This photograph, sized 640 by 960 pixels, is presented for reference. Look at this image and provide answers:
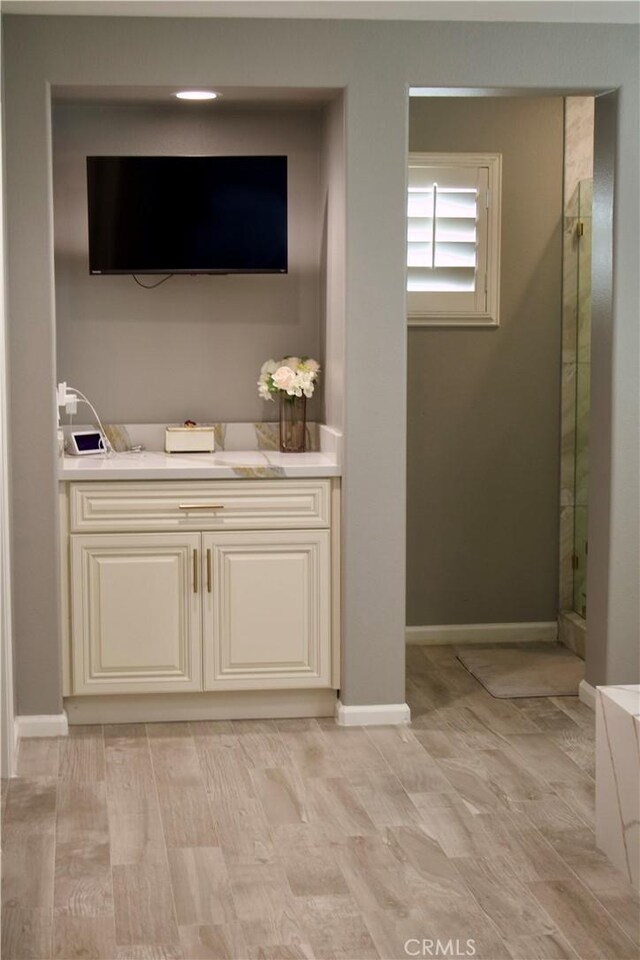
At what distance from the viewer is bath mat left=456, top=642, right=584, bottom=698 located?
16.5 ft

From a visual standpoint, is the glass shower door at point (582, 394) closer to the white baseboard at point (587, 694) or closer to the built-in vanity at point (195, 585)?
the white baseboard at point (587, 694)

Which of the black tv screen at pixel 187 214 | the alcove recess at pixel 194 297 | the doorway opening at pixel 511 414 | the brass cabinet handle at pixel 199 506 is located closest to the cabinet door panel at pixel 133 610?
the brass cabinet handle at pixel 199 506

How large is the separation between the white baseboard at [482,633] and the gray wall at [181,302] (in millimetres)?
1309

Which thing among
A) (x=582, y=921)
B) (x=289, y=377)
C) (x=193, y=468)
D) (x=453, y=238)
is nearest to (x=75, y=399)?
(x=193, y=468)

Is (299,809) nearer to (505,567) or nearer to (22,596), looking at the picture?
(22,596)

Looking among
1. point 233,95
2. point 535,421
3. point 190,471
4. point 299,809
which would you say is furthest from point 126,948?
point 535,421

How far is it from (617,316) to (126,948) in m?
2.80

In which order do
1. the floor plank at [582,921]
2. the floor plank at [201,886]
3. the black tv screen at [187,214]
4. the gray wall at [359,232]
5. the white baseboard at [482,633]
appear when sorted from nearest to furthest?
the floor plank at [582,921], the floor plank at [201,886], the gray wall at [359,232], the black tv screen at [187,214], the white baseboard at [482,633]

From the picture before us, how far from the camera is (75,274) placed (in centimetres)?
496

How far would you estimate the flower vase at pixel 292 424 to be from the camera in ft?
15.9

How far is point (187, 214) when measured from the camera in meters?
4.73

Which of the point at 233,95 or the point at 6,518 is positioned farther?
the point at 233,95

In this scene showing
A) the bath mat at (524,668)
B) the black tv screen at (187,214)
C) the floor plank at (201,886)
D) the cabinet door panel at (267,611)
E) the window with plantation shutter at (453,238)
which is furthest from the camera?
the window with plantation shutter at (453,238)

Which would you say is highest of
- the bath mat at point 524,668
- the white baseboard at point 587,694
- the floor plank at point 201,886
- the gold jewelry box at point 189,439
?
the gold jewelry box at point 189,439
